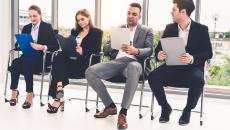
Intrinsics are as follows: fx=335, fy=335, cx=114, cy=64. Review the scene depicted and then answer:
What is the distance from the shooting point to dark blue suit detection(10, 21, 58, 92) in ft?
12.7

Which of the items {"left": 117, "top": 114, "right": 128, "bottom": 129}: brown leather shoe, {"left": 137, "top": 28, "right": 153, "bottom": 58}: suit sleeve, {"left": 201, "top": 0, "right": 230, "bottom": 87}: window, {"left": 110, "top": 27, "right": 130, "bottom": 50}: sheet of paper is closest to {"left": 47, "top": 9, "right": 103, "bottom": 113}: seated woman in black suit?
{"left": 110, "top": 27, "right": 130, "bottom": 50}: sheet of paper

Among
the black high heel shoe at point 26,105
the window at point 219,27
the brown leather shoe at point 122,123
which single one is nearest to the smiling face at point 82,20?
the black high heel shoe at point 26,105

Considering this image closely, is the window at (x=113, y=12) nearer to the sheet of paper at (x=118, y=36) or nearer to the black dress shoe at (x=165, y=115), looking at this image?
the sheet of paper at (x=118, y=36)

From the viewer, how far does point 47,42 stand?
407 cm

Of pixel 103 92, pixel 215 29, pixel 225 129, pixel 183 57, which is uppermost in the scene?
pixel 215 29

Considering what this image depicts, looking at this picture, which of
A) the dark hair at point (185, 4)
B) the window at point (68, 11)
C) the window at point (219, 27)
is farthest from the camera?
the window at point (68, 11)

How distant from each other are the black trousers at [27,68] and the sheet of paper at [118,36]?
100 cm

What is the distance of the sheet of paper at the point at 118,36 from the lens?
3312 millimetres

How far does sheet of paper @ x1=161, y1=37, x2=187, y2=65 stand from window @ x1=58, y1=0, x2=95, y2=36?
2.17m

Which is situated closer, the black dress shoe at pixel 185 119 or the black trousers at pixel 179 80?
the black trousers at pixel 179 80

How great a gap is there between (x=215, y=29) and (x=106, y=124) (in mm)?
2222

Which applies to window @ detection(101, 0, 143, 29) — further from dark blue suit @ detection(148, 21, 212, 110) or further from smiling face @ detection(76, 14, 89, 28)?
dark blue suit @ detection(148, 21, 212, 110)

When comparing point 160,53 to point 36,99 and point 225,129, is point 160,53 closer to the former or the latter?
point 225,129

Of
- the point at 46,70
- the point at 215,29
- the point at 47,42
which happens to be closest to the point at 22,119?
the point at 46,70
